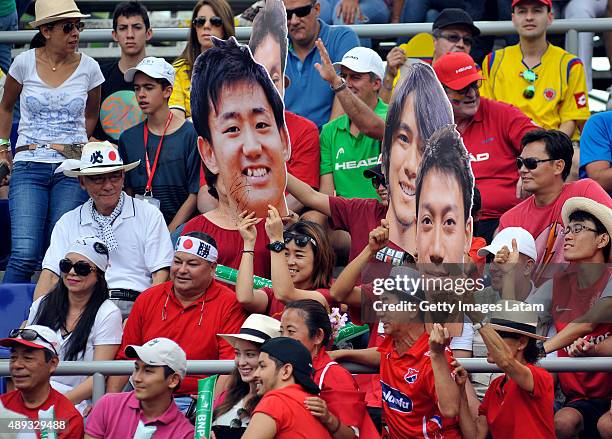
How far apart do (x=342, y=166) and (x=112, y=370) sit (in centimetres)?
265

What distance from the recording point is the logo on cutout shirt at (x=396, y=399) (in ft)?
24.7

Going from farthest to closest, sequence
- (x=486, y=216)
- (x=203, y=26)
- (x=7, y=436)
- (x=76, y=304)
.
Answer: (x=203, y=26) → (x=486, y=216) → (x=76, y=304) → (x=7, y=436)

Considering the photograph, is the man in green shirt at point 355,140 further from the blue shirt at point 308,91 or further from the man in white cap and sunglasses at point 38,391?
the man in white cap and sunglasses at point 38,391

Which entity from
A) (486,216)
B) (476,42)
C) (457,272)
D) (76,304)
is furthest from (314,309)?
(476,42)

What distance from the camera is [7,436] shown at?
7695 mm

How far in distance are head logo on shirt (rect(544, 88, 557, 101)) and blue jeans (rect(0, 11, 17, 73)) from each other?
171 inches

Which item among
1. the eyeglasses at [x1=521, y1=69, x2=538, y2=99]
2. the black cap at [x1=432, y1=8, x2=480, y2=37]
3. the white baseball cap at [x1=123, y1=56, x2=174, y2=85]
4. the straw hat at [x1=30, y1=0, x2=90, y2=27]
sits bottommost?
the eyeglasses at [x1=521, y1=69, x2=538, y2=99]

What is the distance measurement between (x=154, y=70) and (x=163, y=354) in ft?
9.43

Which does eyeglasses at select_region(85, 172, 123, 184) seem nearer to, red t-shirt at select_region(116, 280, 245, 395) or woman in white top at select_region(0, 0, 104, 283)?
woman in white top at select_region(0, 0, 104, 283)

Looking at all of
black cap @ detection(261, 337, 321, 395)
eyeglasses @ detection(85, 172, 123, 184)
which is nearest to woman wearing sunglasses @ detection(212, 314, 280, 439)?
black cap @ detection(261, 337, 321, 395)

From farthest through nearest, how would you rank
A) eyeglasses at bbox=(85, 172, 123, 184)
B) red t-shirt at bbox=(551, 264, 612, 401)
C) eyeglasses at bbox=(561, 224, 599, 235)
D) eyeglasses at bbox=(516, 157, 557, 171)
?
eyeglasses at bbox=(85, 172, 123, 184)
eyeglasses at bbox=(516, 157, 557, 171)
eyeglasses at bbox=(561, 224, 599, 235)
red t-shirt at bbox=(551, 264, 612, 401)

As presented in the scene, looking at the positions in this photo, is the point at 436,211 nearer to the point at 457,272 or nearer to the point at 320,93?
the point at 457,272

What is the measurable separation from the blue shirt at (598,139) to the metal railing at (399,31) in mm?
1564

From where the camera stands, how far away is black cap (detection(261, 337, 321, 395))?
284 inches
